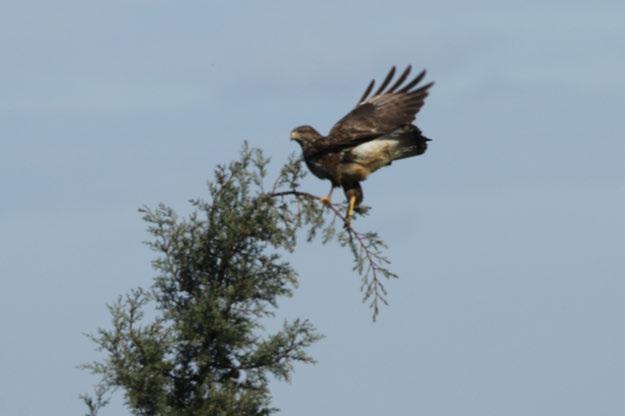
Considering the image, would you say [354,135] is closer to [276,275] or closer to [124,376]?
[276,275]

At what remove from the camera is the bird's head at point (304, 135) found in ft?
36.5

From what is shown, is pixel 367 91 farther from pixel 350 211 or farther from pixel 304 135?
pixel 350 211

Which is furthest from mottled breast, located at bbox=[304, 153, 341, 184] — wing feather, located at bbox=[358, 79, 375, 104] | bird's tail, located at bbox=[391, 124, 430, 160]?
wing feather, located at bbox=[358, 79, 375, 104]

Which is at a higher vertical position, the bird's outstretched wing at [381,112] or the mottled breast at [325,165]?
the bird's outstretched wing at [381,112]

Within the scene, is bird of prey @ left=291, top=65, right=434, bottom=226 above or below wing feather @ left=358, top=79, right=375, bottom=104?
below

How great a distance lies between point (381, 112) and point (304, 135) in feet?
3.05

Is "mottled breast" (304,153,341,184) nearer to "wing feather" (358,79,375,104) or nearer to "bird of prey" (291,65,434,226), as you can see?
"bird of prey" (291,65,434,226)

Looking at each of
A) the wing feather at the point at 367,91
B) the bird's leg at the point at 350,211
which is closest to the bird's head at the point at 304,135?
the bird's leg at the point at 350,211

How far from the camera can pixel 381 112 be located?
38.1ft

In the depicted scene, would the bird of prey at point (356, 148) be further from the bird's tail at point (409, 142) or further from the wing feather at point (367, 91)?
the wing feather at point (367, 91)

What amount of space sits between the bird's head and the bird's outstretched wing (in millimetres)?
145

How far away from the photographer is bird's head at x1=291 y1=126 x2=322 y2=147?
11125 millimetres

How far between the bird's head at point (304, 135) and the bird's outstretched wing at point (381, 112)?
145 millimetres

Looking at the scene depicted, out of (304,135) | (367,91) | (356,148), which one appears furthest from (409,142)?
(367,91)
